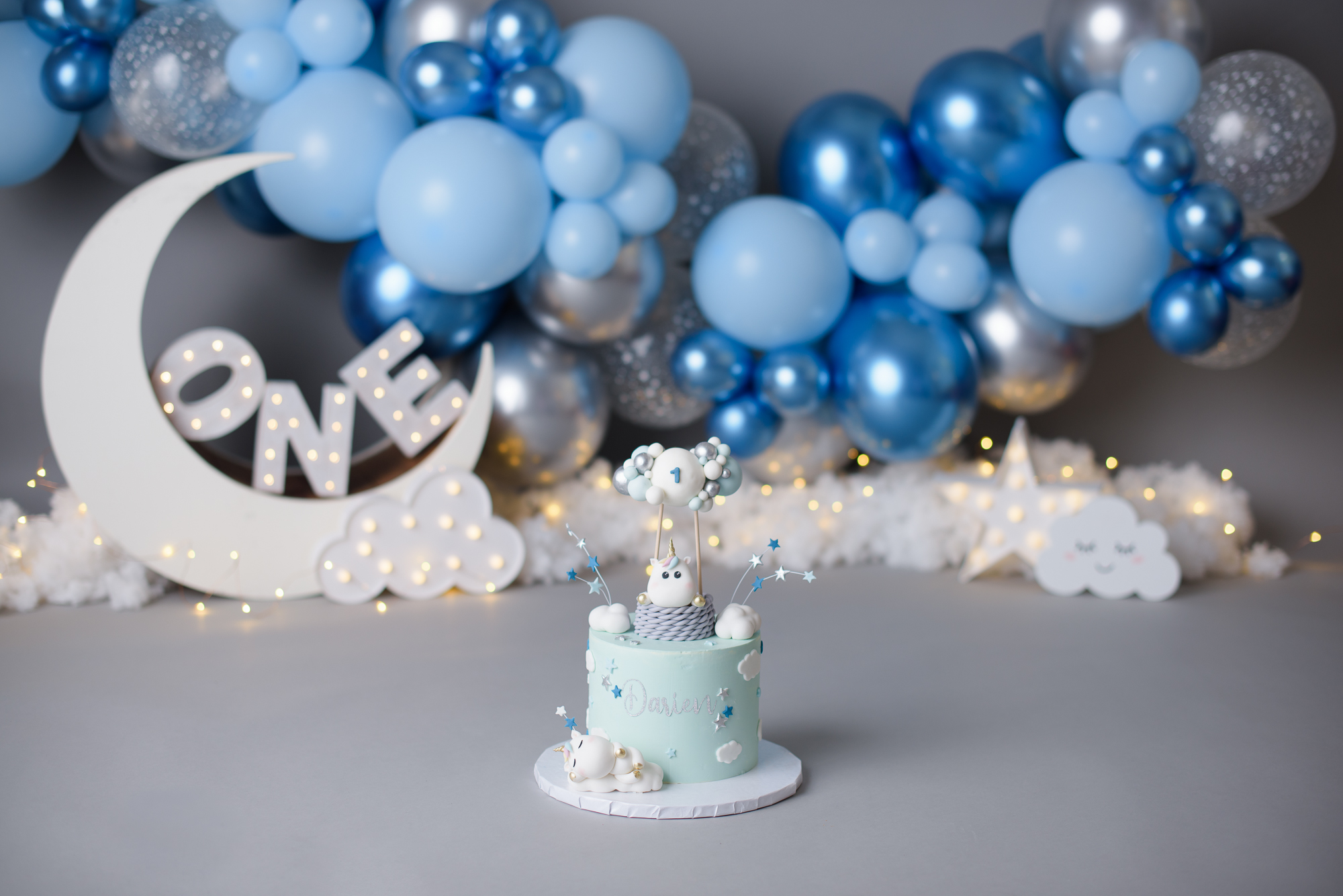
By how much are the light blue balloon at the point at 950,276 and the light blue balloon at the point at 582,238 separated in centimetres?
90

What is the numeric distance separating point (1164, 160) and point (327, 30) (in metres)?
2.16

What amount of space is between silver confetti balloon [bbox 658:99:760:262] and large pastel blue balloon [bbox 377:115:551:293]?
1.81ft

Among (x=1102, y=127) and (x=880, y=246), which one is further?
(x=880, y=246)

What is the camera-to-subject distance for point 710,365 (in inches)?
129

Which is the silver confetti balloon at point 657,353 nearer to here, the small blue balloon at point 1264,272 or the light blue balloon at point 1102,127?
the light blue balloon at point 1102,127

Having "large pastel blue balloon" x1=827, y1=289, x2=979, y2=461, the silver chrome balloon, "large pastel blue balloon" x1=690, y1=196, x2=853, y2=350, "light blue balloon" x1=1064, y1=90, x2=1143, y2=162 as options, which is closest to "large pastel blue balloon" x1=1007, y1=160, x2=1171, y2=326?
"light blue balloon" x1=1064, y1=90, x2=1143, y2=162

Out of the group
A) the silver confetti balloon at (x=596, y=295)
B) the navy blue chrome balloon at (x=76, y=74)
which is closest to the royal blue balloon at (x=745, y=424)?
the silver confetti balloon at (x=596, y=295)

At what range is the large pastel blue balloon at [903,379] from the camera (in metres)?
3.15

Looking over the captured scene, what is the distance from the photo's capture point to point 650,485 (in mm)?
1765

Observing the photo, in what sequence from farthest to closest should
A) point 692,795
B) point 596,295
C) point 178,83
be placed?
1. point 596,295
2. point 178,83
3. point 692,795

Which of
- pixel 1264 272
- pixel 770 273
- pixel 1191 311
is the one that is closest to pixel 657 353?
pixel 770 273

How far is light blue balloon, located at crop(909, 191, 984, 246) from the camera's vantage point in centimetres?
327

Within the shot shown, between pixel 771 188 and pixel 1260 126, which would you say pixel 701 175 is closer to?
A: pixel 771 188

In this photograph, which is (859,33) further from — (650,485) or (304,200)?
(650,485)
